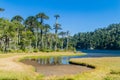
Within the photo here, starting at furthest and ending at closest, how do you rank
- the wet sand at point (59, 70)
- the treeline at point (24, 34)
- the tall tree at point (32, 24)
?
the tall tree at point (32, 24)
the treeline at point (24, 34)
the wet sand at point (59, 70)

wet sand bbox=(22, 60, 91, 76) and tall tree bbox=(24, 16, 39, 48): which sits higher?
tall tree bbox=(24, 16, 39, 48)

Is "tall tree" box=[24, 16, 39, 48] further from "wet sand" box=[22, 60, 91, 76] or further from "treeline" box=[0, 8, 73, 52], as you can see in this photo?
"wet sand" box=[22, 60, 91, 76]

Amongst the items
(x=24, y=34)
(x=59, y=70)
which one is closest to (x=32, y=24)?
(x=24, y=34)

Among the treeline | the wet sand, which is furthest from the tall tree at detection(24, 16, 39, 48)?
the wet sand

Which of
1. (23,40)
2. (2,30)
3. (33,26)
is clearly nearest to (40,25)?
(33,26)

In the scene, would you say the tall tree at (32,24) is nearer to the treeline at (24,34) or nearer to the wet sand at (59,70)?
the treeline at (24,34)

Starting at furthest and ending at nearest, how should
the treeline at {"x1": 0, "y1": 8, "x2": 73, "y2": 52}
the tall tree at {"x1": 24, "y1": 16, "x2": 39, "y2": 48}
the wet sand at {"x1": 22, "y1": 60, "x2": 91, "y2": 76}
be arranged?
the tall tree at {"x1": 24, "y1": 16, "x2": 39, "y2": 48}
the treeline at {"x1": 0, "y1": 8, "x2": 73, "y2": 52}
the wet sand at {"x1": 22, "y1": 60, "x2": 91, "y2": 76}

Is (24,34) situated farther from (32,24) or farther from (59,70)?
(59,70)

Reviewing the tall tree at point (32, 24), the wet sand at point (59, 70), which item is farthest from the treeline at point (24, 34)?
the wet sand at point (59, 70)

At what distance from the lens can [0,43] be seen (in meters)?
122

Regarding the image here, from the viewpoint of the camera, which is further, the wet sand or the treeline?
the treeline

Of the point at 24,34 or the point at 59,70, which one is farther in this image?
the point at 24,34

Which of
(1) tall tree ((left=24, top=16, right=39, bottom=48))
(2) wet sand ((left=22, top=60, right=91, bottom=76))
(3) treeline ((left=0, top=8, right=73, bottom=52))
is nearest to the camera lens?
(2) wet sand ((left=22, top=60, right=91, bottom=76))

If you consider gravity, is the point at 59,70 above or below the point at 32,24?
below
